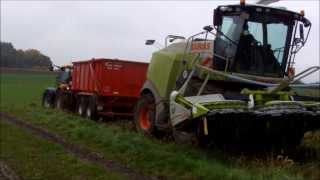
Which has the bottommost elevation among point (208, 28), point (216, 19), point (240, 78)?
point (240, 78)

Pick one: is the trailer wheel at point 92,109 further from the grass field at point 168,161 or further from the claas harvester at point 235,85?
the claas harvester at point 235,85

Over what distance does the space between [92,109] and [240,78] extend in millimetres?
8628

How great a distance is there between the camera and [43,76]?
60.5 meters

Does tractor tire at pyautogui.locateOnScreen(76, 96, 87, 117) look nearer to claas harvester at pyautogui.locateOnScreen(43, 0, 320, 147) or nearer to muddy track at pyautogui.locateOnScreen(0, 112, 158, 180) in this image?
muddy track at pyautogui.locateOnScreen(0, 112, 158, 180)

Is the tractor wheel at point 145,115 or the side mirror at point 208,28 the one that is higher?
the side mirror at point 208,28

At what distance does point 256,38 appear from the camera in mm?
10719

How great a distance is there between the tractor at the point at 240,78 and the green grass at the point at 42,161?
1.83 m

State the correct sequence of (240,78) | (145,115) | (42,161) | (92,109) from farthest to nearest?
(92,109), (145,115), (240,78), (42,161)

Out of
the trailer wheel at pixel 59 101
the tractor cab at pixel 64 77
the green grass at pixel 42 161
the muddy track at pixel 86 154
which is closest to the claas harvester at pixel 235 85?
the muddy track at pixel 86 154

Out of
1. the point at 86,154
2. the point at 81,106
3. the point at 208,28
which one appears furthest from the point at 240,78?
the point at 81,106

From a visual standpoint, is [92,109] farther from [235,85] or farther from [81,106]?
[235,85]

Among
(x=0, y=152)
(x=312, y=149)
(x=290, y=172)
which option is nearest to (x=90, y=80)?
(x=0, y=152)

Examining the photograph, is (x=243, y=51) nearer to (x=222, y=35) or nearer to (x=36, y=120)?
(x=222, y=35)

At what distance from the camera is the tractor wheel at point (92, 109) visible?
59.2 feet
